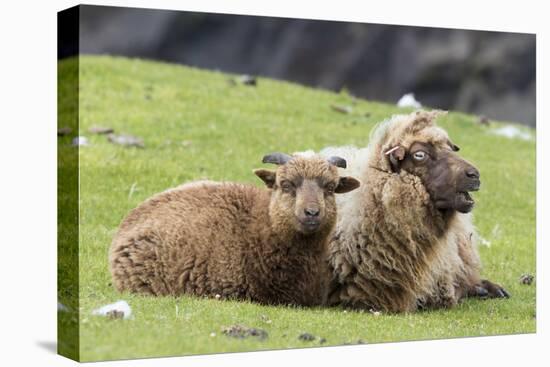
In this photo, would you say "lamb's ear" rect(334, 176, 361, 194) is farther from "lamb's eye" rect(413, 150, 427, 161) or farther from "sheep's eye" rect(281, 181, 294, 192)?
"lamb's eye" rect(413, 150, 427, 161)

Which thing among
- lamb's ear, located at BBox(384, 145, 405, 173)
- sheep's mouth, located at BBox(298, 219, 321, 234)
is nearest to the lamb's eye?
lamb's ear, located at BBox(384, 145, 405, 173)

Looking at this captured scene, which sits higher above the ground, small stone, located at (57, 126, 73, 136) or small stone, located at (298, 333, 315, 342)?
small stone, located at (57, 126, 73, 136)

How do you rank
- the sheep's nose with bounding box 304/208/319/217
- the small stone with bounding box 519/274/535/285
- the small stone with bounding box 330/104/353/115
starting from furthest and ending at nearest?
the small stone with bounding box 330/104/353/115 → the small stone with bounding box 519/274/535/285 → the sheep's nose with bounding box 304/208/319/217

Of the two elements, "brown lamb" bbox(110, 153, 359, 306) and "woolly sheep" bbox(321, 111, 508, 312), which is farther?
"woolly sheep" bbox(321, 111, 508, 312)

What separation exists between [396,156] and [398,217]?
71 centimetres

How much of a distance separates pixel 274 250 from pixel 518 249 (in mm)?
5426

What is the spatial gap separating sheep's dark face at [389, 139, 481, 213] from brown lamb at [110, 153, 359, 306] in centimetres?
76

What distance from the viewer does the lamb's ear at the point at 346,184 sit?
10398 millimetres

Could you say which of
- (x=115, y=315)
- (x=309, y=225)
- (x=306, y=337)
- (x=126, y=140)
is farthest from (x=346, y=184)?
(x=126, y=140)

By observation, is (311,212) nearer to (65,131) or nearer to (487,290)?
(65,131)

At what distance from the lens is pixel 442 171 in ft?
34.5

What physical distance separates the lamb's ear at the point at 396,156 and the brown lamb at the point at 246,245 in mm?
623

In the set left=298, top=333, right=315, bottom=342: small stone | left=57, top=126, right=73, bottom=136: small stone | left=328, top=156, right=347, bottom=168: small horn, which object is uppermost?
left=57, top=126, right=73, bottom=136: small stone

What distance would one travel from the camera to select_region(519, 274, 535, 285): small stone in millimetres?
13320
